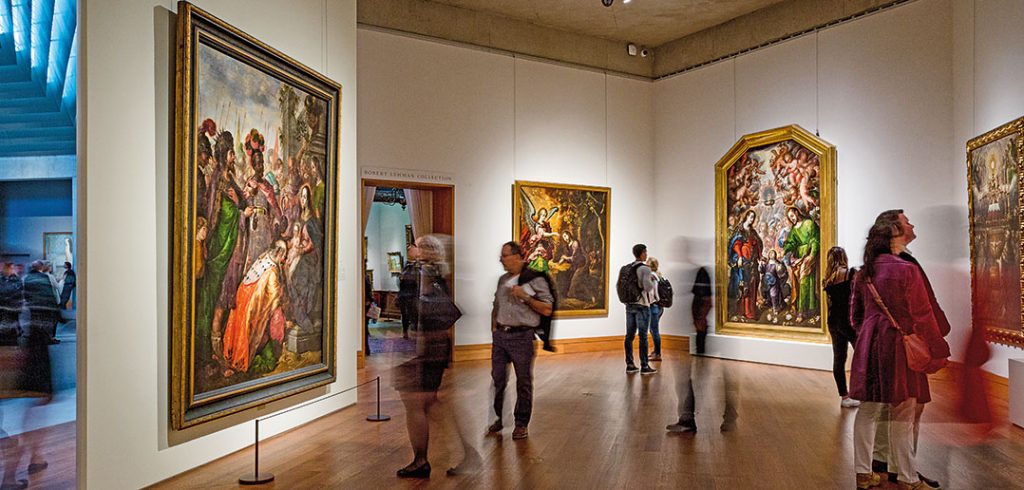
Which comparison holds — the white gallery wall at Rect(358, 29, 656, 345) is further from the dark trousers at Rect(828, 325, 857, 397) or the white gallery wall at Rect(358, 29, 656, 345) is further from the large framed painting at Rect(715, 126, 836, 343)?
the dark trousers at Rect(828, 325, 857, 397)

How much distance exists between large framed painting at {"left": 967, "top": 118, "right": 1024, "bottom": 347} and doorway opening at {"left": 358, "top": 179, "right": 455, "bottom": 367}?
758cm

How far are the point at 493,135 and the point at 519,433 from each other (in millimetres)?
8805

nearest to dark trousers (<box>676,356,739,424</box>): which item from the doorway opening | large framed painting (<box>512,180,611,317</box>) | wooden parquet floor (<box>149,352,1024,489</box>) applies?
wooden parquet floor (<box>149,352,1024,489</box>)

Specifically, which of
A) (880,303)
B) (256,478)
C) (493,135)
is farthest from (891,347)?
(493,135)

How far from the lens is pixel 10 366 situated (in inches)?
428

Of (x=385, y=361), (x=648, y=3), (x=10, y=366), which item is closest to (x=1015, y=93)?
(x=648, y=3)

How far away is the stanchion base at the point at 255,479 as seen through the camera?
6512 millimetres

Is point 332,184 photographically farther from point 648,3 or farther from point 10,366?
point 648,3

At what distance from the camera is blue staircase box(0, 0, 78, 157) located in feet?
31.9

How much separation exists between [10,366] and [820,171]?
14.1 meters

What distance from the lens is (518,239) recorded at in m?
16.0

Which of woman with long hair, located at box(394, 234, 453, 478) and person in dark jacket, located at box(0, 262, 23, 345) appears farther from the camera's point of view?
person in dark jacket, located at box(0, 262, 23, 345)

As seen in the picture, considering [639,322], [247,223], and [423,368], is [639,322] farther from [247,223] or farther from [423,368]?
[247,223]

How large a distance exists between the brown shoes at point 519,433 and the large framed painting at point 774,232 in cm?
817
